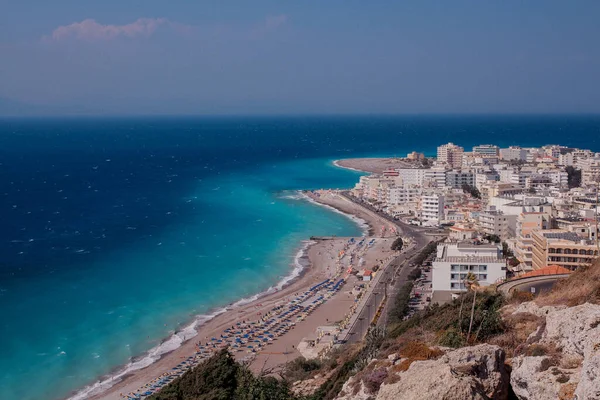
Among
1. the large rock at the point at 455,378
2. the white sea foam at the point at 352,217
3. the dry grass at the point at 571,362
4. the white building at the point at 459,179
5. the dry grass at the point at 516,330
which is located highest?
the dry grass at the point at 571,362

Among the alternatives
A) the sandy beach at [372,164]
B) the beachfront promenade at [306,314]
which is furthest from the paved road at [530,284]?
the sandy beach at [372,164]

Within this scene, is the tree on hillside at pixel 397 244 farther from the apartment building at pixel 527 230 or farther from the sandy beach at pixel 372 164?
the sandy beach at pixel 372 164

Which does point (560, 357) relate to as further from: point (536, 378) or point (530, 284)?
point (530, 284)

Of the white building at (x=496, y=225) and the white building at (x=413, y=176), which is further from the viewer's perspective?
the white building at (x=413, y=176)

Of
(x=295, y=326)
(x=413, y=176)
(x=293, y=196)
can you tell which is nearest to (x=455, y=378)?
(x=295, y=326)

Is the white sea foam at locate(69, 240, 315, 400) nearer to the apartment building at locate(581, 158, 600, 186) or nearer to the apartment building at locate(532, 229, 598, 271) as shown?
the apartment building at locate(532, 229, 598, 271)

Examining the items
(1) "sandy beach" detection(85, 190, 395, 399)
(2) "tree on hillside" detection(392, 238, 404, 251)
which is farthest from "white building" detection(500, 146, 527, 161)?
(2) "tree on hillside" detection(392, 238, 404, 251)
